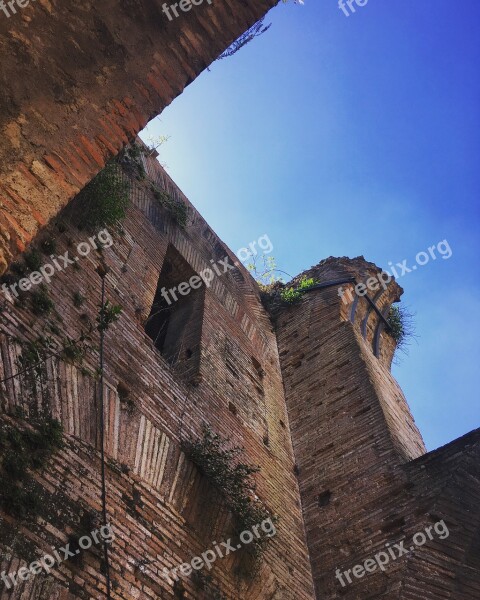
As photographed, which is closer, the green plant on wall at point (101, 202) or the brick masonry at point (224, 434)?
the brick masonry at point (224, 434)

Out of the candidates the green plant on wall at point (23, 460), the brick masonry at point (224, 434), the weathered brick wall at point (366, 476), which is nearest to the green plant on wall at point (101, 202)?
the brick masonry at point (224, 434)

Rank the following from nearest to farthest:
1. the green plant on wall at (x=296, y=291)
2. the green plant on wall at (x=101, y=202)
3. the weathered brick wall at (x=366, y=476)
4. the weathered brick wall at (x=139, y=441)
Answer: the weathered brick wall at (x=139, y=441), the weathered brick wall at (x=366, y=476), the green plant on wall at (x=101, y=202), the green plant on wall at (x=296, y=291)

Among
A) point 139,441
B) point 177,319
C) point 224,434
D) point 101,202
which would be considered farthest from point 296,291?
point 139,441

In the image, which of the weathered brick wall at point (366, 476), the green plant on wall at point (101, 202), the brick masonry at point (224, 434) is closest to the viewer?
the brick masonry at point (224, 434)

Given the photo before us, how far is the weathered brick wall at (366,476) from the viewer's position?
181 inches

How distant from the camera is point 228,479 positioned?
4555mm

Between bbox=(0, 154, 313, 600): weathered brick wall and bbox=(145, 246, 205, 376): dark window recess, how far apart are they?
0.14 m

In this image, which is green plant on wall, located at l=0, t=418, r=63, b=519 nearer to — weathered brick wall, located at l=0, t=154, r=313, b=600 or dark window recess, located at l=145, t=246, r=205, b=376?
weathered brick wall, located at l=0, t=154, r=313, b=600

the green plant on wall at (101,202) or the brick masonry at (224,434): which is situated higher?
the green plant on wall at (101,202)

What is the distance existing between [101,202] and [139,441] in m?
2.72

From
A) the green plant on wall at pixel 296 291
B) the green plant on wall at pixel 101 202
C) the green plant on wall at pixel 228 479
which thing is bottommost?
the green plant on wall at pixel 228 479

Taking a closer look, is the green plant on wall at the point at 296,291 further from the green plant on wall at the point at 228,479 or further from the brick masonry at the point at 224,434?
the green plant on wall at the point at 228,479

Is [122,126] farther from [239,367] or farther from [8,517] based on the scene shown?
[239,367]

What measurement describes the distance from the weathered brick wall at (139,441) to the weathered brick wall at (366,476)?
30 cm
